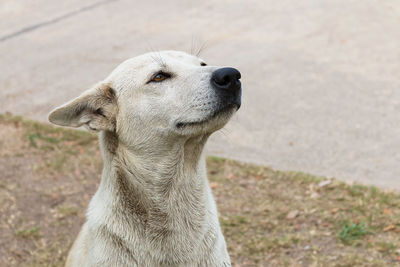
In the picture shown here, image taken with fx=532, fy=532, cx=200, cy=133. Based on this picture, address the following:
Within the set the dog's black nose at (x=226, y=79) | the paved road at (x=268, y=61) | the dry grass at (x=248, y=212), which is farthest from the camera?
the paved road at (x=268, y=61)

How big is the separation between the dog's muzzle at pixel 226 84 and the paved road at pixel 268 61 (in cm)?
276

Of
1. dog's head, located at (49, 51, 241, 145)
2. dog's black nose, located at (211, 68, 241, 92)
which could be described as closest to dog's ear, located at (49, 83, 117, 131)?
dog's head, located at (49, 51, 241, 145)

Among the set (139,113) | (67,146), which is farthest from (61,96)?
(139,113)

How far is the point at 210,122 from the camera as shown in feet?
9.43

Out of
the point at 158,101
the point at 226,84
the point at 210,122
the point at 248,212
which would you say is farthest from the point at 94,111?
the point at 248,212

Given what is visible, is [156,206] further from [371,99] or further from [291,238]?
[371,99]

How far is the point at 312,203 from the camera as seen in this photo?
16.3ft

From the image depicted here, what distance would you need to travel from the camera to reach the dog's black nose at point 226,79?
2799 mm

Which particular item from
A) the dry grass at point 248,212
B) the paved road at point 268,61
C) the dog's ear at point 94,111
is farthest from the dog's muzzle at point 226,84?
the paved road at point 268,61

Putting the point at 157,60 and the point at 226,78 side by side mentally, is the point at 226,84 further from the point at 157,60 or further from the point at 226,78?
the point at 157,60

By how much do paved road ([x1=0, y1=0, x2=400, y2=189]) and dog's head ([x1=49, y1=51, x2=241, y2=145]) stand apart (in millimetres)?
2787

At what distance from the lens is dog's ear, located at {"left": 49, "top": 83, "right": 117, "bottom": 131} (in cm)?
304

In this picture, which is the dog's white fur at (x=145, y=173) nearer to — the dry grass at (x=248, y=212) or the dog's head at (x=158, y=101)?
the dog's head at (x=158, y=101)

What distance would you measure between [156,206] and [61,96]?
15.8 ft
